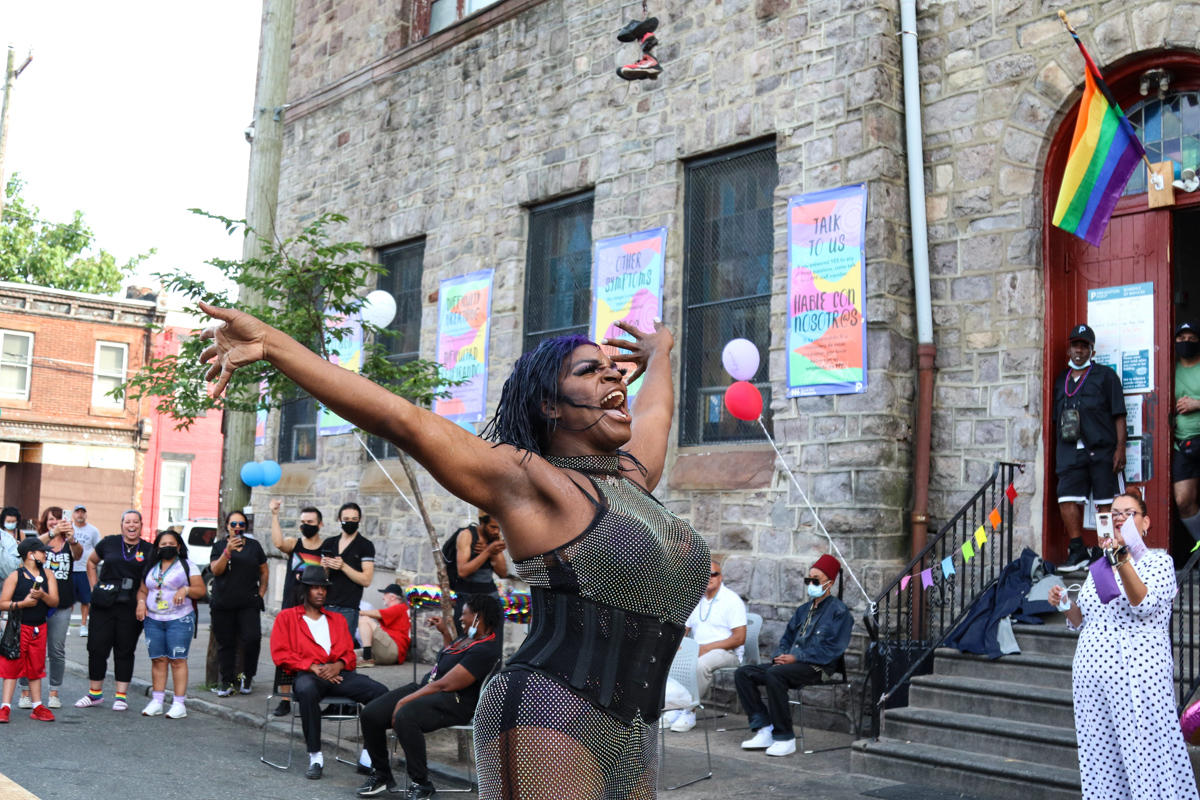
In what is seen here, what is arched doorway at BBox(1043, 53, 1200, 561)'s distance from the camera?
8.73 meters

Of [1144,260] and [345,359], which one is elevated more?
[1144,260]

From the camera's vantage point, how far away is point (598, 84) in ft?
40.9

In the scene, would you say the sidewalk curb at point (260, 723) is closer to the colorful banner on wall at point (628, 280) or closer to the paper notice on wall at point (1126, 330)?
the colorful banner on wall at point (628, 280)

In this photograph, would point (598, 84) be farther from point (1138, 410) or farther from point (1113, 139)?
point (1138, 410)

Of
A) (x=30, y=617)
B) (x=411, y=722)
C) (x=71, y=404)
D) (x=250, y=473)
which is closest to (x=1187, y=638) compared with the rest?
(x=411, y=722)

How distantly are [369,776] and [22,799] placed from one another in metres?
2.09

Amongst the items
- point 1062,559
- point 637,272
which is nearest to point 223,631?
point 637,272

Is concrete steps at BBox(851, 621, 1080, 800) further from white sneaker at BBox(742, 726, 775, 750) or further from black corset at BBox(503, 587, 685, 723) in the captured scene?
black corset at BBox(503, 587, 685, 723)

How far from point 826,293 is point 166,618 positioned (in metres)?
6.31

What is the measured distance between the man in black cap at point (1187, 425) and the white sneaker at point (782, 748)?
3.21 meters

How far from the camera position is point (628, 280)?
11852 mm

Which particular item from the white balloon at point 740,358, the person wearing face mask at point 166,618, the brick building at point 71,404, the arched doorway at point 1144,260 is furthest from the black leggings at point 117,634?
the brick building at point 71,404

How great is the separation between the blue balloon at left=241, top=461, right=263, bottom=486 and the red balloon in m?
5.47

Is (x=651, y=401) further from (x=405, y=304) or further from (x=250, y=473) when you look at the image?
(x=405, y=304)
